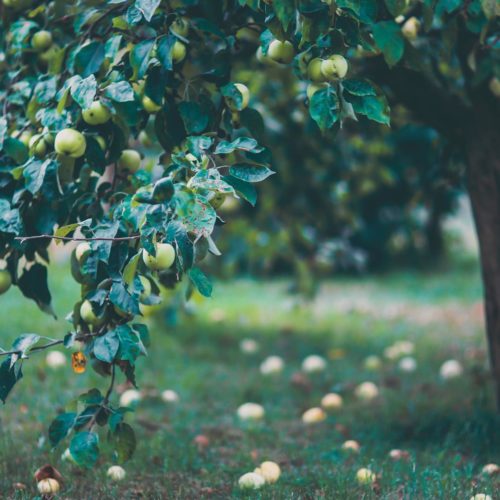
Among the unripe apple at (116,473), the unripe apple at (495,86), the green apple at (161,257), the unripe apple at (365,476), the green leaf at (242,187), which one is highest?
the unripe apple at (495,86)

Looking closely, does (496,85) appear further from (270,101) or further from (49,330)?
(49,330)

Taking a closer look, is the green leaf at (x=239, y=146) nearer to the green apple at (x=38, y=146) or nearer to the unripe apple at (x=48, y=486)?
the green apple at (x=38, y=146)

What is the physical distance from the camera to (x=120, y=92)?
1.62 meters

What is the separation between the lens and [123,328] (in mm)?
1632

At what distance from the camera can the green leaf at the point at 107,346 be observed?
5.15 ft

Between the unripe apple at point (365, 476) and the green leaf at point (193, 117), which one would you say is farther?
the unripe apple at point (365, 476)

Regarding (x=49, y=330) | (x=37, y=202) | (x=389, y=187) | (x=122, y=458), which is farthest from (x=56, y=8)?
(x=389, y=187)

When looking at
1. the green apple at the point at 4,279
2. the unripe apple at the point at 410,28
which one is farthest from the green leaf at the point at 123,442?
the unripe apple at the point at 410,28

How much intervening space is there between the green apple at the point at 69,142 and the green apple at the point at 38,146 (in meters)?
0.10

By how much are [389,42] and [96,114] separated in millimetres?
711

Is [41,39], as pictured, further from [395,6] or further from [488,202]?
[488,202]

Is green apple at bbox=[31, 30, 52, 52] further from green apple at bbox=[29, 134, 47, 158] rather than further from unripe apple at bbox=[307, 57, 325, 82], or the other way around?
unripe apple at bbox=[307, 57, 325, 82]

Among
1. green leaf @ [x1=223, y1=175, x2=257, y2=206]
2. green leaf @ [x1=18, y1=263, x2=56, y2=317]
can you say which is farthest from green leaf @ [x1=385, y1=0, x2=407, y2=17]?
green leaf @ [x1=18, y1=263, x2=56, y2=317]

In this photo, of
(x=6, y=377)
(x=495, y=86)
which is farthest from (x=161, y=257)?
(x=495, y=86)
